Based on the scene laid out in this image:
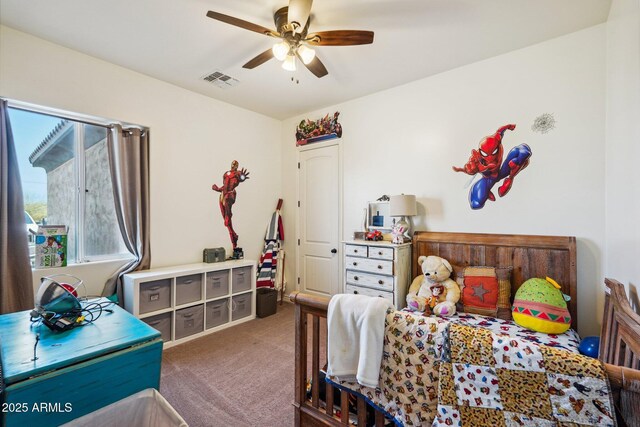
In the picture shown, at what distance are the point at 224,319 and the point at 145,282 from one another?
3.42 feet

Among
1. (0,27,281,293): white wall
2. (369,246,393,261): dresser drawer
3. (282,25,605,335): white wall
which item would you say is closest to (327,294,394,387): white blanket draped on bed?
(369,246,393,261): dresser drawer

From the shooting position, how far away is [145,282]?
9.03 feet

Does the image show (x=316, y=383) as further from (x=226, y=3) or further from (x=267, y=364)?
(x=226, y=3)

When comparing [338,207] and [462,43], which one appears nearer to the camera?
[462,43]

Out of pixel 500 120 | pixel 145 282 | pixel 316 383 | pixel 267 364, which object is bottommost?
pixel 267 364

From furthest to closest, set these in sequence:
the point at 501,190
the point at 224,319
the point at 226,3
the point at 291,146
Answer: the point at 291,146 < the point at 224,319 < the point at 501,190 < the point at 226,3

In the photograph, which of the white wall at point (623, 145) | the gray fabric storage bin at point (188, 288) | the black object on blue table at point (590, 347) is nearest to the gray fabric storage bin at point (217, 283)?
the gray fabric storage bin at point (188, 288)

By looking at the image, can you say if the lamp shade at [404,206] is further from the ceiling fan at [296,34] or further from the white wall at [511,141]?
the ceiling fan at [296,34]

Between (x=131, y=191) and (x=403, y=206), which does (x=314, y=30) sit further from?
(x=131, y=191)

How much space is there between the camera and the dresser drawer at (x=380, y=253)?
288cm

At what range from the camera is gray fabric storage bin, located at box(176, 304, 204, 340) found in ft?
9.74

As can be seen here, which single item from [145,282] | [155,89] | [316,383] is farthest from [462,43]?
[145,282]

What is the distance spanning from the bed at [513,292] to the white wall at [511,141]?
142 mm

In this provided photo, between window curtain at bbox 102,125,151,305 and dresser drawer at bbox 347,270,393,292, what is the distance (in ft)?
7.42
